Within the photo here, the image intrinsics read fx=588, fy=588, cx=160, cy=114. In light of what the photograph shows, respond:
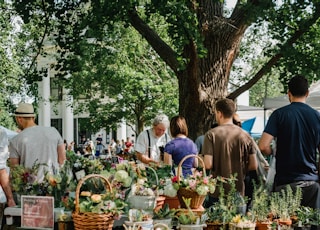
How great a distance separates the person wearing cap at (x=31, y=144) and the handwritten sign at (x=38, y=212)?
1.73 metres

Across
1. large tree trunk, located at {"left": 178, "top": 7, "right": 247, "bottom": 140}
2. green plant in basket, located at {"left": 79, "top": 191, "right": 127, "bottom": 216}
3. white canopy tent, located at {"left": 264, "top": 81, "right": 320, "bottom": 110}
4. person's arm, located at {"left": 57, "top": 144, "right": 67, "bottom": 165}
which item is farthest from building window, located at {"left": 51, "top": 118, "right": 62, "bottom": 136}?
green plant in basket, located at {"left": 79, "top": 191, "right": 127, "bottom": 216}

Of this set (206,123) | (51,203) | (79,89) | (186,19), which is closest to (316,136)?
(51,203)

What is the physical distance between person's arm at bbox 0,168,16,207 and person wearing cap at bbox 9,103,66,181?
41.6 inches

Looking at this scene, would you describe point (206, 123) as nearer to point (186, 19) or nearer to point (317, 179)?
point (186, 19)

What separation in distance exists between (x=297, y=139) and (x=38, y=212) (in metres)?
2.11

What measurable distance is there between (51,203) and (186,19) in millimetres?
5059

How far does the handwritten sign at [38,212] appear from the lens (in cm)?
412

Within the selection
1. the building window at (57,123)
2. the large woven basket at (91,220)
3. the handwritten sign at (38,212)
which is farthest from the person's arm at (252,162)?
the building window at (57,123)

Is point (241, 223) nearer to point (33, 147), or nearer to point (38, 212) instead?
point (38, 212)

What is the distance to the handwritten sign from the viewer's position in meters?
4.12

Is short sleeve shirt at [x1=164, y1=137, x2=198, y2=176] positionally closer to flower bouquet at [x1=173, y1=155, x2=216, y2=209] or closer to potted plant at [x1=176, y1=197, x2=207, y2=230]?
flower bouquet at [x1=173, y1=155, x2=216, y2=209]

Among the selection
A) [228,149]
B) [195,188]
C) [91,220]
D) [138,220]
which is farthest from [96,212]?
[228,149]

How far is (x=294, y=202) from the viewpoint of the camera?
455cm

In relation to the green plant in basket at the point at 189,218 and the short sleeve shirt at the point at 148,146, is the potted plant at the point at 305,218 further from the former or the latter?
the short sleeve shirt at the point at 148,146
